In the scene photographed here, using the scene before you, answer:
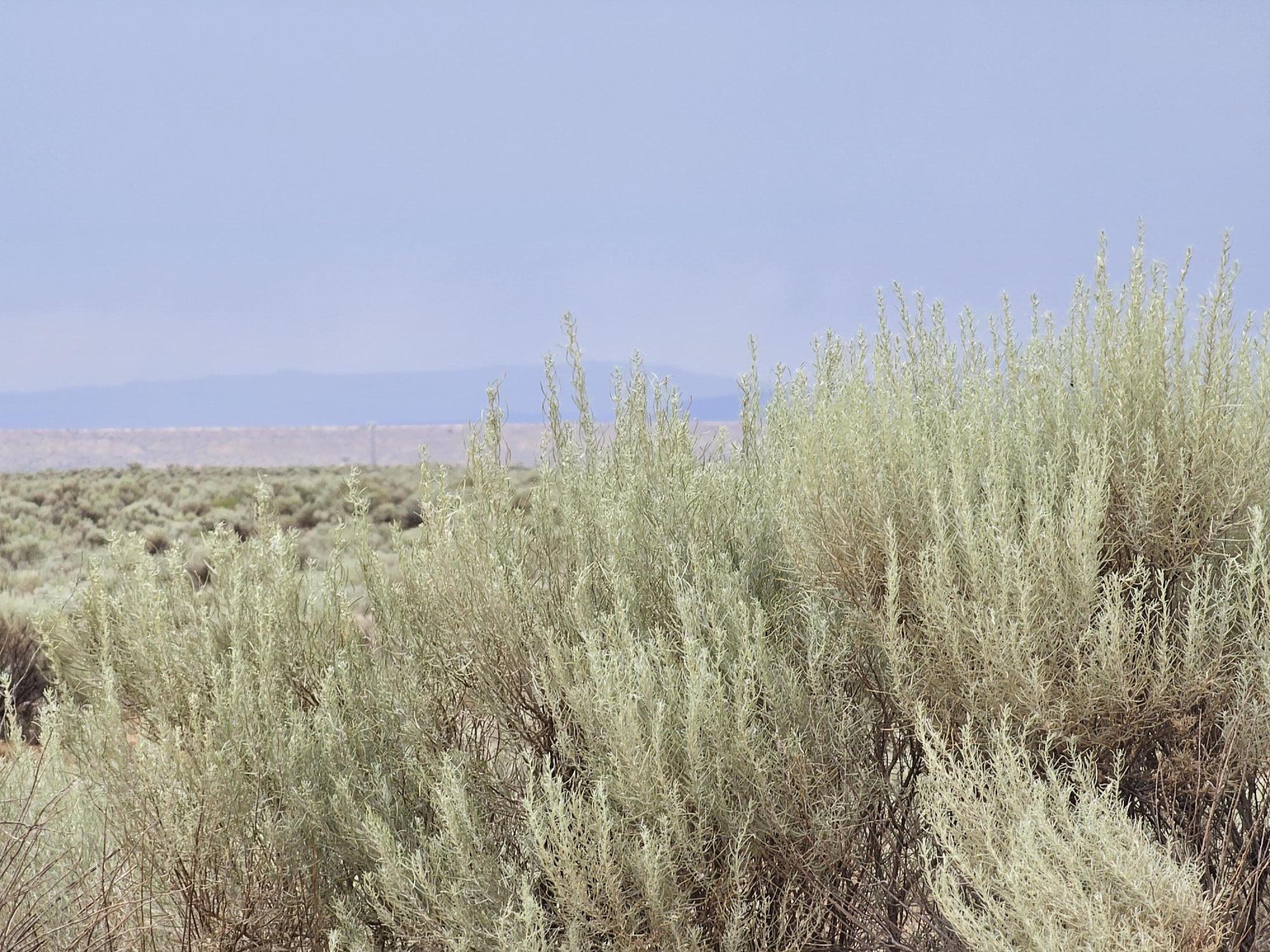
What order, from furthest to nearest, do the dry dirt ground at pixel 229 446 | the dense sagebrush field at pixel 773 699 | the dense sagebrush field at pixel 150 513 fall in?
the dry dirt ground at pixel 229 446 → the dense sagebrush field at pixel 150 513 → the dense sagebrush field at pixel 773 699

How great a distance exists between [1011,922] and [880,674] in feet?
3.30

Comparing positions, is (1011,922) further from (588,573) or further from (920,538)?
(588,573)

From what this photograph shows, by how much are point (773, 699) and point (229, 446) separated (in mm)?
84998

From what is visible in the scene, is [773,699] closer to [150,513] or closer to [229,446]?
[150,513]

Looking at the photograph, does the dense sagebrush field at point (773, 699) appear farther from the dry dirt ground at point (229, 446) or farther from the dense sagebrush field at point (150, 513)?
the dry dirt ground at point (229, 446)

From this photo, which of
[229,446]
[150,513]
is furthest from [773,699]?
[229,446]

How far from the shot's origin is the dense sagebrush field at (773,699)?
3.10 m

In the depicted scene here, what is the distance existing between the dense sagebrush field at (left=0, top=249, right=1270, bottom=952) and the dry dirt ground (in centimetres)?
6813

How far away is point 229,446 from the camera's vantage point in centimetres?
8281

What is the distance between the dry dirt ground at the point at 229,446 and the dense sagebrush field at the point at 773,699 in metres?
68.1

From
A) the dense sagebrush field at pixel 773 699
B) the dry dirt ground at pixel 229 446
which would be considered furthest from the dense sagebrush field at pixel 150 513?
the dry dirt ground at pixel 229 446

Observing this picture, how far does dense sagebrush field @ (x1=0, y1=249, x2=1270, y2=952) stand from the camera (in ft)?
10.2

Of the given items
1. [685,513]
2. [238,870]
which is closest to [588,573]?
[685,513]

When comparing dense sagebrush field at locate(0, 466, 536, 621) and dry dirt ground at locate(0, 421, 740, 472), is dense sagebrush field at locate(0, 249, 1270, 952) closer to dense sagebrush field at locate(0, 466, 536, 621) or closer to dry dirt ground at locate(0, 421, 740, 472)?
dense sagebrush field at locate(0, 466, 536, 621)
